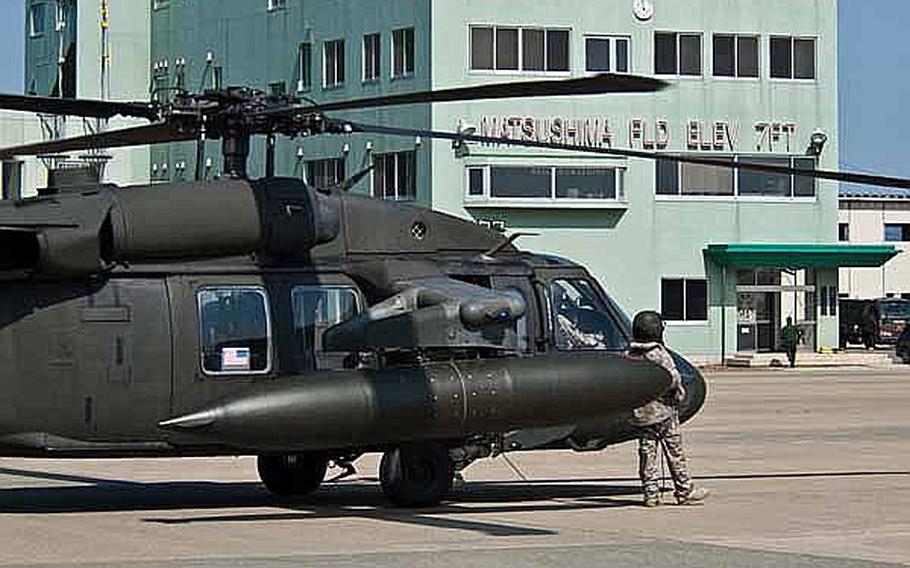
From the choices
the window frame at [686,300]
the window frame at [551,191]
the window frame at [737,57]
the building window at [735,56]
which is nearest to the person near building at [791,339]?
the window frame at [686,300]

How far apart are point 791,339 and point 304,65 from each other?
19.0 metres

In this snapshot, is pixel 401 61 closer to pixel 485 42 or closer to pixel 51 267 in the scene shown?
pixel 485 42

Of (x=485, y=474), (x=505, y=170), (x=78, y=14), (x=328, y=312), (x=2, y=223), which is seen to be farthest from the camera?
(x=78, y=14)

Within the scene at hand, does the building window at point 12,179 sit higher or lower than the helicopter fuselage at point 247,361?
higher

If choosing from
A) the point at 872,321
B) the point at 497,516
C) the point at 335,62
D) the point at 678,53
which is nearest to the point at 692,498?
the point at 497,516

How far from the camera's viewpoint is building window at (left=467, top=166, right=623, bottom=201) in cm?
6184

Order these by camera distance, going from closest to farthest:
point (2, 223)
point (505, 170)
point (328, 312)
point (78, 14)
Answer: point (2, 223)
point (328, 312)
point (505, 170)
point (78, 14)

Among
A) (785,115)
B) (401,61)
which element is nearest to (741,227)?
(785,115)

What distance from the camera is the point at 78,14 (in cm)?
7731

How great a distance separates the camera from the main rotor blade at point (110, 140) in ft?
53.6

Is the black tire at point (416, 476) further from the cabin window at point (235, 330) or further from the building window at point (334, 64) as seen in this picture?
the building window at point (334, 64)

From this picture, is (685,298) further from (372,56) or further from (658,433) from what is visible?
(658,433)

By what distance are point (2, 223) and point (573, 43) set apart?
157ft

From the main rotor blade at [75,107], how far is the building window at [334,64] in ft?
162
